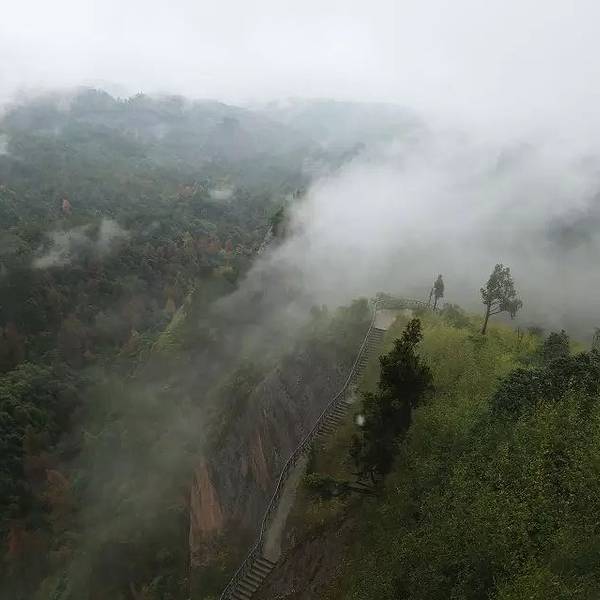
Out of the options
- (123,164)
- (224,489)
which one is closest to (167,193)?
(123,164)

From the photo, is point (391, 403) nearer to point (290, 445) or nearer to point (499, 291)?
point (290, 445)

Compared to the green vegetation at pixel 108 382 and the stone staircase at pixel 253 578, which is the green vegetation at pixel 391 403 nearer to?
the stone staircase at pixel 253 578

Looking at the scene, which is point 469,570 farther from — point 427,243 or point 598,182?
point 598,182

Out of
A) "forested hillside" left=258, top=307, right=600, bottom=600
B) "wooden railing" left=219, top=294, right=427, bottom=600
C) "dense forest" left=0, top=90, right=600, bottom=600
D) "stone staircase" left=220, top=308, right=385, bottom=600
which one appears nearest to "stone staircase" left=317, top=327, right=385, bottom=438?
"stone staircase" left=220, top=308, right=385, bottom=600

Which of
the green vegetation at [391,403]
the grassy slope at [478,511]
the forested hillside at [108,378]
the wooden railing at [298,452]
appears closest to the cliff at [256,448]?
the wooden railing at [298,452]

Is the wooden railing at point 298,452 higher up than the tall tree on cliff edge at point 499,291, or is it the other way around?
the tall tree on cliff edge at point 499,291

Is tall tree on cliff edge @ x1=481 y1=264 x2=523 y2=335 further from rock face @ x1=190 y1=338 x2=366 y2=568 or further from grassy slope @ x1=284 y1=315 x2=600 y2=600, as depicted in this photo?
rock face @ x1=190 y1=338 x2=366 y2=568

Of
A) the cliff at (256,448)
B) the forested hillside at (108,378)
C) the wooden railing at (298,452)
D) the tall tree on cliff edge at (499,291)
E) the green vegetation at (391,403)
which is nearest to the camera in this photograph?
the green vegetation at (391,403)
